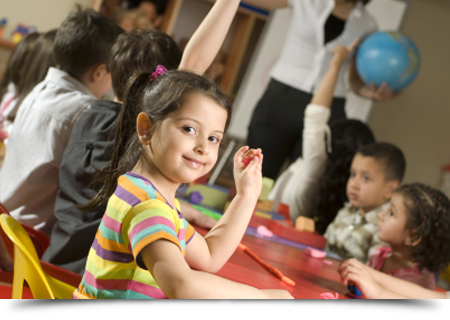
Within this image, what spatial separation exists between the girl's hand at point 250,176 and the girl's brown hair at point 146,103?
7cm

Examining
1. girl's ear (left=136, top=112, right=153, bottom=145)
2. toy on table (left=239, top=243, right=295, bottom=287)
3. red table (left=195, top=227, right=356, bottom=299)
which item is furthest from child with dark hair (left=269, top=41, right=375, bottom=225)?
girl's ear (left=136, top=112, right=153, bottom=145)

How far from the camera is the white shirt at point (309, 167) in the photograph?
78.7 inches

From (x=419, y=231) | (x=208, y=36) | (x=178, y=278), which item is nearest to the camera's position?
(x=178, y=278)

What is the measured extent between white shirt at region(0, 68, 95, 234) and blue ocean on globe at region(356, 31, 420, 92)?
154 cm

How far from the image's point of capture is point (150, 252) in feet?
1.68

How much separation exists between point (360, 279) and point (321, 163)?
3.96 feet

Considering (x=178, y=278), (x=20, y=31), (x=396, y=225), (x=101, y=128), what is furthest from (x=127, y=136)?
(x=20, y=31)

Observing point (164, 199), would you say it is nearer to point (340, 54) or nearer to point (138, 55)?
point (138, 55)

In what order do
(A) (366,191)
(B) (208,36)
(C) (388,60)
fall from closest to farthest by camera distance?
(B) (208,36)
(A) (366,191)
(C) (388,60)

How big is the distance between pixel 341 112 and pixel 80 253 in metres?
2.04

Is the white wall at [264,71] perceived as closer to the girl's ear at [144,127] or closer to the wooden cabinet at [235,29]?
the wooden cabinet at [235,29]

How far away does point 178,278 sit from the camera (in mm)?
485

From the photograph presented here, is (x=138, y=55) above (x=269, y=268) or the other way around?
above

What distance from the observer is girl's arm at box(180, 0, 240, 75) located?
834mm
